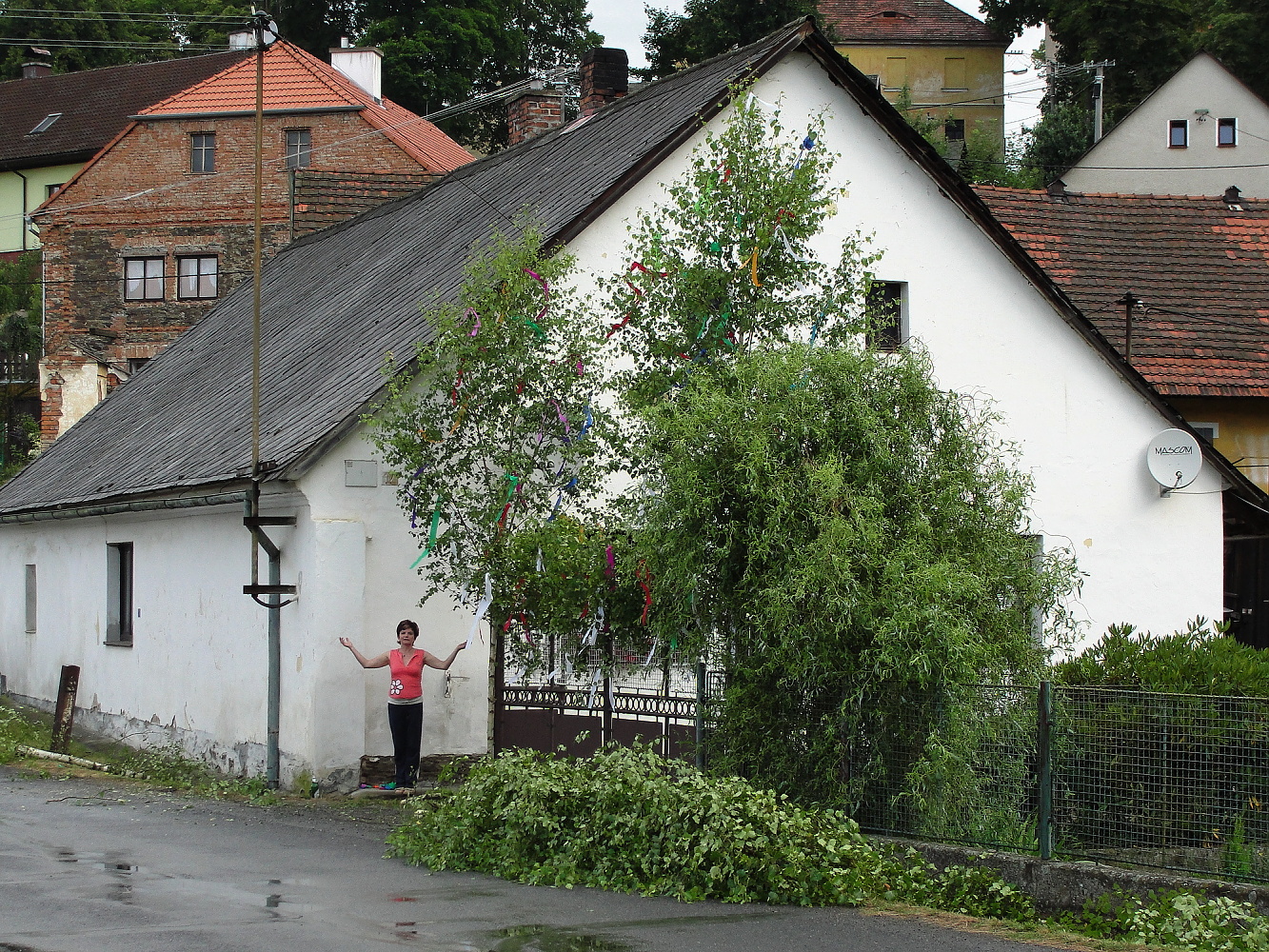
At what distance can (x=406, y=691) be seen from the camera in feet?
41.7

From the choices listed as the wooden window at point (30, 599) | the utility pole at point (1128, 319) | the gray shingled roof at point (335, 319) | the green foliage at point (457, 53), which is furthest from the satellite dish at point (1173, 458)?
the green foliage at point (457, 53)

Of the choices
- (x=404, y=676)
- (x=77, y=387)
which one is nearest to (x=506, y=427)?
(x=404, y=676)

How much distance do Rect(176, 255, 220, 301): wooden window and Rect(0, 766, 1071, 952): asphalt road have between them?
32624 mm

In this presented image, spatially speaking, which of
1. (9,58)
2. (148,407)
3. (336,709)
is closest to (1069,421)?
(336,709)

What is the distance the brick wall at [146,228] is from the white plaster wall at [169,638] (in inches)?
846

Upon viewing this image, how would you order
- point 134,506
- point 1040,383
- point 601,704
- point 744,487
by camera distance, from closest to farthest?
point 744,487 < point 601,704 < point 134,506 < point 1040,383

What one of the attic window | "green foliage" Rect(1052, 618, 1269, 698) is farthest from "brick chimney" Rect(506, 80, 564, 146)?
the attic window

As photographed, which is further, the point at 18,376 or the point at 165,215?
the point at 18,376

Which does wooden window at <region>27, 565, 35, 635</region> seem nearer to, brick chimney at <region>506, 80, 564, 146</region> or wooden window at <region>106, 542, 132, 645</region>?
wooden window at <region>106, 542, 132, 645</region>

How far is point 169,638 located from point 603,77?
10.5m

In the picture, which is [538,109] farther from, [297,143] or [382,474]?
[297,143]

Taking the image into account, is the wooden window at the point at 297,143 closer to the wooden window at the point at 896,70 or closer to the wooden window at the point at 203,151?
the wooden window at the point at 203,151

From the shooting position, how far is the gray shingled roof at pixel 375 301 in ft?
47.0

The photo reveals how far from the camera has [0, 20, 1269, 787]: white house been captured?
13.2 meters
